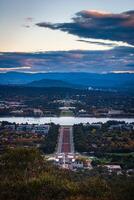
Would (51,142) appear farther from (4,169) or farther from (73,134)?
(4,169)

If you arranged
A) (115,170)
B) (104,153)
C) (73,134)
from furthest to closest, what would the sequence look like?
(73,134), (104,153), (115,170)

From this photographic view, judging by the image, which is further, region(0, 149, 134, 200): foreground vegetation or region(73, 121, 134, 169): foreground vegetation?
region(73, 121, 134, 169): foreground vegetation

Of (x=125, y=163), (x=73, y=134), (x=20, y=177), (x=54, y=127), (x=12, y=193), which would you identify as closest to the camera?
(x=12, y=193)

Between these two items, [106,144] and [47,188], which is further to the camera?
[106,144]

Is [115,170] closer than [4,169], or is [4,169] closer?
[4,169]

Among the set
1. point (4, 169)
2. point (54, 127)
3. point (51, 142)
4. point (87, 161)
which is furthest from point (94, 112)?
point (4, 169)

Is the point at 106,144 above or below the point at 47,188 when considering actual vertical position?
below

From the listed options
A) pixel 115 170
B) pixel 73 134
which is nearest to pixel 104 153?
pixel 115 170

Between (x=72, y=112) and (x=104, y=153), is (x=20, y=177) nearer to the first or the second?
(x=104, y=153)

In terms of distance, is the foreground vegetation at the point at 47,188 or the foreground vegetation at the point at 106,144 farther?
the foreground vegetation at the point at 106,144
